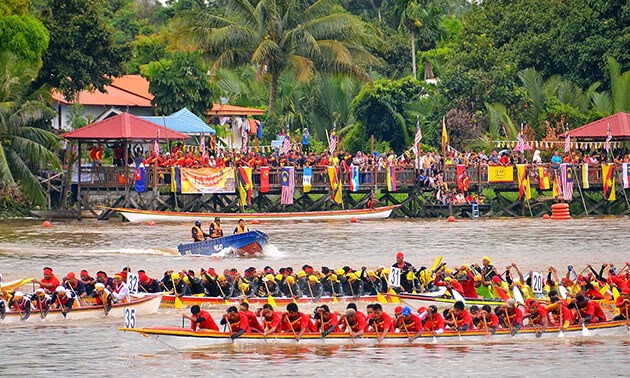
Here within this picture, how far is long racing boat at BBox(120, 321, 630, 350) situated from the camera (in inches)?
966

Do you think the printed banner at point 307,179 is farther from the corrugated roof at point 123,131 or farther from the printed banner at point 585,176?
the printed banner at point 585,176

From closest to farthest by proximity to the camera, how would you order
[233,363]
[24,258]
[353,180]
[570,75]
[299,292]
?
[233,363], [299,292], [24,258], [353,180], [570,75]

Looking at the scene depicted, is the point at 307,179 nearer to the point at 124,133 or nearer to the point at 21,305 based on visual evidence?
the point at 124,133

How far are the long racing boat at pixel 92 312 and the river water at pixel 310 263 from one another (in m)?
0.15

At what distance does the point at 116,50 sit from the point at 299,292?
25.9 metres

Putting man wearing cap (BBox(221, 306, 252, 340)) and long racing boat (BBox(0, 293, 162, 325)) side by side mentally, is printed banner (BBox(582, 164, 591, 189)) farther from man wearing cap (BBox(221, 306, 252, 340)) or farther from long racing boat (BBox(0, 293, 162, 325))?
man wearing cap (BBox(221, 306, 252, 340))

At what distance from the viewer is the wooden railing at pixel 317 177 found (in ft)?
160

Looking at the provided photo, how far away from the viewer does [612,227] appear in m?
45.8

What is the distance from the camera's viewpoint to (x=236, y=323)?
24766 millimetres

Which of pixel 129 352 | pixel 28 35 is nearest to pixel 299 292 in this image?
pixel 129 352

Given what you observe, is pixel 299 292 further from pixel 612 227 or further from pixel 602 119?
pixel 602 119

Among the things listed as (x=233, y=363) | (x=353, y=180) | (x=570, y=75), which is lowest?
(x=233, y=363)

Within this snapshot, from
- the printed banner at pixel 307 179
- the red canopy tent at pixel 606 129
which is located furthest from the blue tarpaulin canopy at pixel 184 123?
the red canopy tent at pixel 606 129

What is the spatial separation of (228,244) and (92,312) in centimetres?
981
